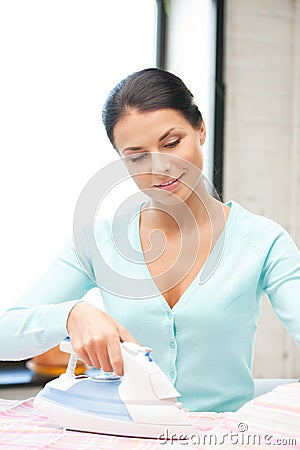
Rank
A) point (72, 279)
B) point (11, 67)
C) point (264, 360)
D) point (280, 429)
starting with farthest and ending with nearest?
point (264, 360), point (11, 67), point (72, 279), point (280, 429)

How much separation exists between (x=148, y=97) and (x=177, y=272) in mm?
337

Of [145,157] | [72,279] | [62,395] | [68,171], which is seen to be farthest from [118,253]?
[68,171]

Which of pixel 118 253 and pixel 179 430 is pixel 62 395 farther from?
pixel 118 253

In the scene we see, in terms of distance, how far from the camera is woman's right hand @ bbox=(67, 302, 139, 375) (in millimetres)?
944

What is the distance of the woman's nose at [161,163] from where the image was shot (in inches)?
46.8

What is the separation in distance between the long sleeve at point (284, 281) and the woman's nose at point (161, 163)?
0.27 m

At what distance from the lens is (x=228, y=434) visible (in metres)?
0.83

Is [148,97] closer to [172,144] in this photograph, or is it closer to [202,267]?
[172,144]

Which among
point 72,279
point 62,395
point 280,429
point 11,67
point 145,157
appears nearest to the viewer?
point 280,429

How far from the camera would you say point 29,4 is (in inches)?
97.3

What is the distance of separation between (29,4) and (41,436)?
1.94m

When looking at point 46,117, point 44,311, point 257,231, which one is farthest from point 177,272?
point 46,117

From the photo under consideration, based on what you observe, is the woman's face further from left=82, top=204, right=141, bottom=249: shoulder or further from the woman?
left=82, top=204, right=141, bottom=249: shoulder

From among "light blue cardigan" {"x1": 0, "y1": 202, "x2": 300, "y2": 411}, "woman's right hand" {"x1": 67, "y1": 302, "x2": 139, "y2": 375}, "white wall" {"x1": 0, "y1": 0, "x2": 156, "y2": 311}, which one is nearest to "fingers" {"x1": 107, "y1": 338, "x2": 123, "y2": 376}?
"woman's right hand" {"x1": 67, "y1": 302, "x2": 139, "y2": 375}
